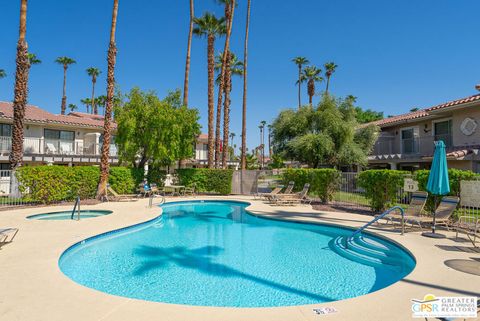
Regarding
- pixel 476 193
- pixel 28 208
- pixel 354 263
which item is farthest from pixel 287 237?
A: pixel 28 208

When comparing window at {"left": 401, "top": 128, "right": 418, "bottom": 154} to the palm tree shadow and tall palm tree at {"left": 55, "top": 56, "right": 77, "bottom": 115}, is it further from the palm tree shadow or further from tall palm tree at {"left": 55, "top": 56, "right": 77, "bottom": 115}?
tall palm tree at {"left": 55, "top": 56, "right": 77, "bottom": 115}

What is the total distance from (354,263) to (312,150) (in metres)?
15.5

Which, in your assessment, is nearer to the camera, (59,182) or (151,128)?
(59,182)

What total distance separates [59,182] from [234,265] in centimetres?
1316

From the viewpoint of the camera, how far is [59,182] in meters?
16.5

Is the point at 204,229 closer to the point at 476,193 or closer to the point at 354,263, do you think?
the point at 354,263

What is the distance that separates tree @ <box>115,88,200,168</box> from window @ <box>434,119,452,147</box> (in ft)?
57.5

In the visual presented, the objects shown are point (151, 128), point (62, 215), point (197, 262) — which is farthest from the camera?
point (151, 128)

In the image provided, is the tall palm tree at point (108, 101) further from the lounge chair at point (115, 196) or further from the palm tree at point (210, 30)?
the palm tree at point (210, 30)

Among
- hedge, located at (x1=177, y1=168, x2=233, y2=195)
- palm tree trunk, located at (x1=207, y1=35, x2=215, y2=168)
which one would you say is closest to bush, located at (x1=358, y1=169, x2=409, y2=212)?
hedge, located at (x1=177, y1=168, x2=233, y2=195)

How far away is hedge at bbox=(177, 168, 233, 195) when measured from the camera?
2336 cm

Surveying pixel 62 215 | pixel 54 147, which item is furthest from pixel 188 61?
pixel 62 215

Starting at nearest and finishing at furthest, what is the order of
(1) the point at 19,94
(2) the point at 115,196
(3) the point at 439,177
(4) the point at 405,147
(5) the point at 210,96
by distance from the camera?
(3) the point at 439,177, (1) the point at 19,94, (2) the point at 115,196, (4) the point at 405,147, (5) the point at 210,96

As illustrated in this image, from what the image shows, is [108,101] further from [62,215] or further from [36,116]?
[36,116]
